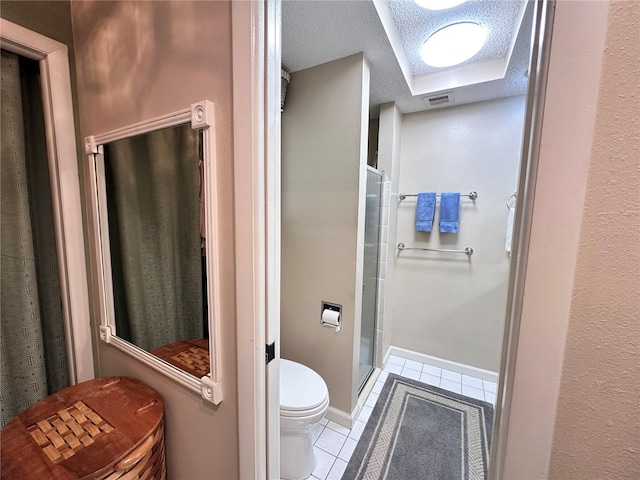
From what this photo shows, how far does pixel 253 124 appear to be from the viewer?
2.23ft

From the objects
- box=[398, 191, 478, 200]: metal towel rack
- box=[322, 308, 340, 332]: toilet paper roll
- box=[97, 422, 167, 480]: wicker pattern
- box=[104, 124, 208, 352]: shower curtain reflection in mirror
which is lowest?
box=[97, 422, 167, 480]: wicker pattern

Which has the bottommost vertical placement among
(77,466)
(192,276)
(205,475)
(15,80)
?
(205,475)

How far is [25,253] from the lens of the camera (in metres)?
1.04

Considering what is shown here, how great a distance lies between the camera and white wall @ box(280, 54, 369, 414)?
1516 millimetres

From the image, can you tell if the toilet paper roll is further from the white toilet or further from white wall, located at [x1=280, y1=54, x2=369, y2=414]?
the white toilet

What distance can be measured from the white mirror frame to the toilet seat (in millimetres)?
557

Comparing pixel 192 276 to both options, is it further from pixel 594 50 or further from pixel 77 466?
pixel 594 50

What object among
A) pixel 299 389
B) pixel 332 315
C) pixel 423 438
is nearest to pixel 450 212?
pixel 332 315

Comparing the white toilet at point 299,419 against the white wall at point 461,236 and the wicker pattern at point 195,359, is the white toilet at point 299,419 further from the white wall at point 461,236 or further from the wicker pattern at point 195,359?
the white wall at point 461,236

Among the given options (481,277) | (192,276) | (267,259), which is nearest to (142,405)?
(192,276)

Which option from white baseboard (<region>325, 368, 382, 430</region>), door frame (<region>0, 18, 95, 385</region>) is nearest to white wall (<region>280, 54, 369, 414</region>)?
white baseboard (<region>325, 368, 382, 430</region>)

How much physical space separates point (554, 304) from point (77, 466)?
1.23 meters

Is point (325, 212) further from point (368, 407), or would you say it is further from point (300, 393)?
point (368, 407)

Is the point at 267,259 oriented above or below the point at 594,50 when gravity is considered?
below
